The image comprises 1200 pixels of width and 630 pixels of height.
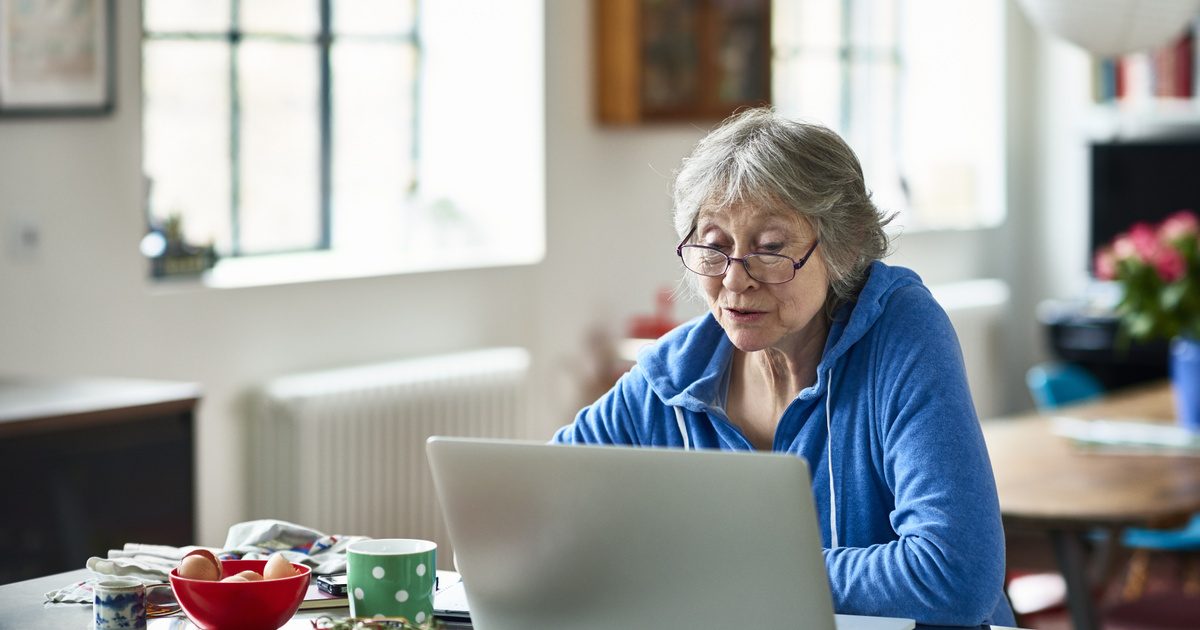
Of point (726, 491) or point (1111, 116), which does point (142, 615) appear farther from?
point (1111, 116)

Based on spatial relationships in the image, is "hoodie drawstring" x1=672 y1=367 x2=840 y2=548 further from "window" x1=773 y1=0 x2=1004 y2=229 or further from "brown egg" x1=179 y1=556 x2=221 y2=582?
"window" x1=773 y1=0 x2=1004 y2=229

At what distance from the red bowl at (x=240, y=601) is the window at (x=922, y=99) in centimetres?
481

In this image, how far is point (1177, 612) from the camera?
361cm

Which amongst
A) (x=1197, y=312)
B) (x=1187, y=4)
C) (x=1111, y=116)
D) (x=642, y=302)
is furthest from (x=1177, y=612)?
(x=1111, y=116)

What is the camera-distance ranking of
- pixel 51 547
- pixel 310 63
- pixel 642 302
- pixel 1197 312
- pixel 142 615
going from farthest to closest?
pixel 642 302 < pixel 310 63 < pixel 1197 312 < pixel 51 547 < pixel 142 615

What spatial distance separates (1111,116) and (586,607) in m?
5.42

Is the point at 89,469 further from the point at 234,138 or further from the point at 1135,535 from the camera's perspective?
the point at 1135,535

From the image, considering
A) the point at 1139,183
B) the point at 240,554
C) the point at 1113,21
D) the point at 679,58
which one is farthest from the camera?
the point at 1139,183

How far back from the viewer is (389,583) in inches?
64.2

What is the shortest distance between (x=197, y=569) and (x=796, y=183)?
2.65ft

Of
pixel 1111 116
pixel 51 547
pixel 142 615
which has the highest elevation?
pixel 1111 116

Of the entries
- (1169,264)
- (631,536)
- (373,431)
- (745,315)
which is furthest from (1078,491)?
(631,536)

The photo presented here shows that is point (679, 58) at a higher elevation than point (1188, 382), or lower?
higher

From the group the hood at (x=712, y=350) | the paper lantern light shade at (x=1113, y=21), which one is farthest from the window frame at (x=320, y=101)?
the hood at (x=712, y=350)
